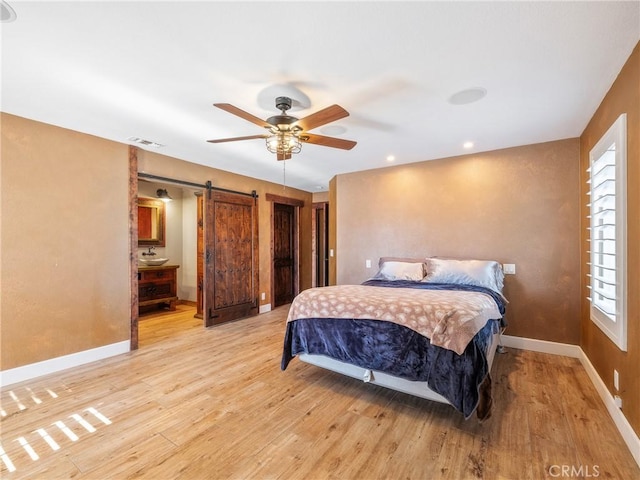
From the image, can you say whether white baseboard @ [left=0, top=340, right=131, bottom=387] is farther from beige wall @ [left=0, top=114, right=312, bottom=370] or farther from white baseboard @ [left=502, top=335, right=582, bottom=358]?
white baseboard @ [left=502, top=335, right=582, bottom=358]

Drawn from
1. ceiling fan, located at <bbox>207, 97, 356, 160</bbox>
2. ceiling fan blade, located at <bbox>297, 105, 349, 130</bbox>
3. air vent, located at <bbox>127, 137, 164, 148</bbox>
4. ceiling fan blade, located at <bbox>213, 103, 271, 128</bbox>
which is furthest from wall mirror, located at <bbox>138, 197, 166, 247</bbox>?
ceiling fan blade, located at <bbox>297, 105, 349, 130</bbox>

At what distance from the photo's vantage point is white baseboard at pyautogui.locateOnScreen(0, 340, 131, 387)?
2.66 m

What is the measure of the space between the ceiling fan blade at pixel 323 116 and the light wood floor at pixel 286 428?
2.22m

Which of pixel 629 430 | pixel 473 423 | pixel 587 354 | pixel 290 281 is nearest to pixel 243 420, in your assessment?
pixel 473 423

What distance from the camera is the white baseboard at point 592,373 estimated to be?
1.74 m

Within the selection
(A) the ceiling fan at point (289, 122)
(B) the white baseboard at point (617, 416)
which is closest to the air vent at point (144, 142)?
(A) the ceiling fan at point (289, 122)

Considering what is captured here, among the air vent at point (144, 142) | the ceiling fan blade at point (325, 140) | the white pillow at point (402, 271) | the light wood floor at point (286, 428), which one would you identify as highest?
the air vent at point (144, 142)

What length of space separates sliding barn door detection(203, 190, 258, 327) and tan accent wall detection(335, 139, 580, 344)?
81.0 inches

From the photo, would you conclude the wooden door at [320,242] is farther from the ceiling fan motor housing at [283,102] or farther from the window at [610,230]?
the window at [610,230]

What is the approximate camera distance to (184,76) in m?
2.06

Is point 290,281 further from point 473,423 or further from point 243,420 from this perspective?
point 473,423

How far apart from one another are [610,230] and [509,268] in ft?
5.07

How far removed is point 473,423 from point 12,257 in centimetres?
419

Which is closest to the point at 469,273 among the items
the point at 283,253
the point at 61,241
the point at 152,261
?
the point at 283,253
